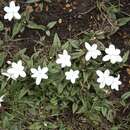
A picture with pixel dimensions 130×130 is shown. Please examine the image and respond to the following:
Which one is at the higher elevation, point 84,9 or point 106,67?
point 84,9

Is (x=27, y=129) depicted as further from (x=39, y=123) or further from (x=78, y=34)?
(x=78, y=34)

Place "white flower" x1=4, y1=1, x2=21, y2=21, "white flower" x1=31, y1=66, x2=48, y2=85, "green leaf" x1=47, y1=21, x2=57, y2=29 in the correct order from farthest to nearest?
"green leaf" x1=47, y1=21, x2=57, y2=29
"white flower" x1=4, y1=1, x2=21, y2=21
"white flower" x1=31, y1=66, x2=48, y2=85

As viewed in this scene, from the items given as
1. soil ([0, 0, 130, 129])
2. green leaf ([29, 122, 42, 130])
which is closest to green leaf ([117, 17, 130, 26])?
soil ([0, 0, 130, 129])

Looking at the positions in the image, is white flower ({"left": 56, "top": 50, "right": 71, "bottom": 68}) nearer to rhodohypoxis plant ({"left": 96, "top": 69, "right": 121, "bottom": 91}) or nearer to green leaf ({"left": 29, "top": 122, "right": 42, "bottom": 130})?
rhodohypoxis plant ({"left": 96, "top": 69, "right": 121, "bottom": 91})

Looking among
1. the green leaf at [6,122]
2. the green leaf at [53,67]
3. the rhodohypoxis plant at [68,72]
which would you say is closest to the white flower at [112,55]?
the rhodohypoxis plant at [68,72]

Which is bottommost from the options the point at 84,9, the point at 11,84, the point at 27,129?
the point at 27,129

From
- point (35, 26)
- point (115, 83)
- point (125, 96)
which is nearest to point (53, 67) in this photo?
point (35, 26)

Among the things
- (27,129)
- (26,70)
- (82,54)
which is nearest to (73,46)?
(82,54)
